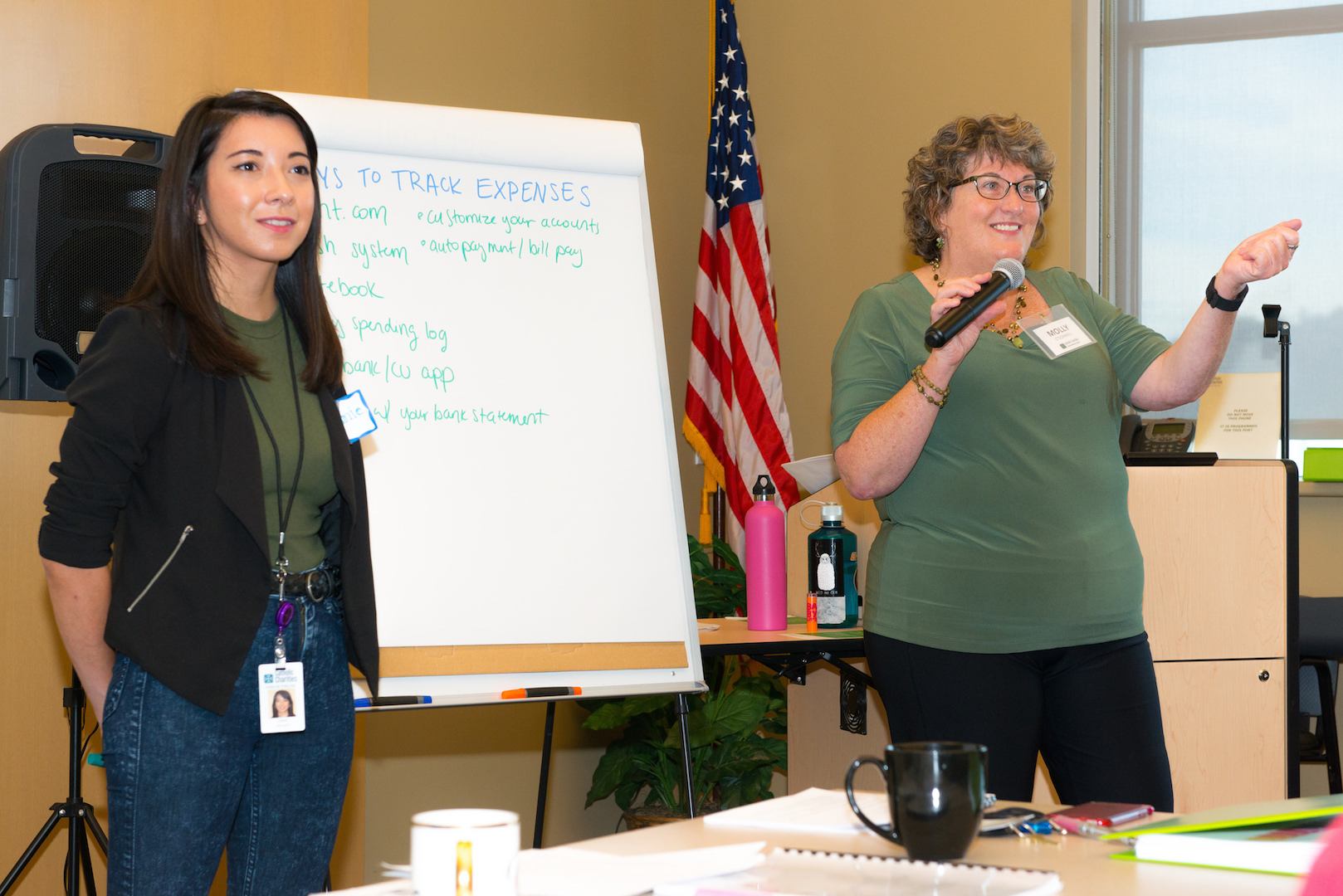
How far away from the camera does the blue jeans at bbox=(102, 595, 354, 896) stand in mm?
1489

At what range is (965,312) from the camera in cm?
167

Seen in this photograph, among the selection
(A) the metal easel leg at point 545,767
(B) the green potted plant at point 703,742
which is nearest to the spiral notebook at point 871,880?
(A) the metal easel leg at point 545,767

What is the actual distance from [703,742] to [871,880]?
2.56 m

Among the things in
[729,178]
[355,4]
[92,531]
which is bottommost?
[92,531]

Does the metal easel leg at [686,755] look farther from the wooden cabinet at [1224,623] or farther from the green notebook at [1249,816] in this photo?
the green notebook at [1249,816]

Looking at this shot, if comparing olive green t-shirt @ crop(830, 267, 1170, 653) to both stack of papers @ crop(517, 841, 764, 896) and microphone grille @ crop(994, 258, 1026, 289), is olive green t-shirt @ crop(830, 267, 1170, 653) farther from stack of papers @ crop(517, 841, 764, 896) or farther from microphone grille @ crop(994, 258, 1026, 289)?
stack of papers @ crop(517, 841, 764, 896)

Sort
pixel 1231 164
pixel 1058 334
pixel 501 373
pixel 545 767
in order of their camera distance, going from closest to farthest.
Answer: pixel 1058 334, pixel 501 373, pixel 545 767, pixel 1231 164

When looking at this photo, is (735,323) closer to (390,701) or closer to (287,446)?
(390,701)

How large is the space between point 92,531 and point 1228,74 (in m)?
3.86

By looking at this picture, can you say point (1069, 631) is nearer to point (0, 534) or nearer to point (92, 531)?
point (92, 531)

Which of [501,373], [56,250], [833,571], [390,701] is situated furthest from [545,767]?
[56,250]

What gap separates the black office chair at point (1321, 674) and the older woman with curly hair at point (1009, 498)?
1523 millimetres

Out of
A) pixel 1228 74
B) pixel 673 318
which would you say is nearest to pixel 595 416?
pixel 673 318

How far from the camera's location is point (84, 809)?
219 cm
